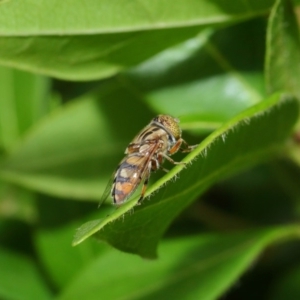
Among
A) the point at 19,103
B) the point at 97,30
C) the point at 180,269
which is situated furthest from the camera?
the point at 19,103

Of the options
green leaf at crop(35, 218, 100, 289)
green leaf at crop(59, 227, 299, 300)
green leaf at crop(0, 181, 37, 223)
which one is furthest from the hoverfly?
green leaf at crop(0, 181, 37, 223)

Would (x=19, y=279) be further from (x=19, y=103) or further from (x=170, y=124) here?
(x=170, y=124)

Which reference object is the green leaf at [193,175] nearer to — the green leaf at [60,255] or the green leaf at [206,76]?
the green leaf at [206,76]

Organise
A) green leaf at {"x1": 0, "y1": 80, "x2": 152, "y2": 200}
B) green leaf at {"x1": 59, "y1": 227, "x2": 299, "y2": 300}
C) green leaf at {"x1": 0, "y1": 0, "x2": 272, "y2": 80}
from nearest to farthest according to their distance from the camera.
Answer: green leaf at {"x1": 0, "y1": 0, "x2": 272, "y2": 80}
green leaf at {"x1": 59, "y1": 227, "x2": 299, "y2": 300}
green leaf at {"x1": 0, "y1": 80, "x2": 152, "y2": 200}

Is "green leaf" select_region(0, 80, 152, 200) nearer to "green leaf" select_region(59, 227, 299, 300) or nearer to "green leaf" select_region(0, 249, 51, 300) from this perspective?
"green leaf" select_region(59, 227, 299, 300)

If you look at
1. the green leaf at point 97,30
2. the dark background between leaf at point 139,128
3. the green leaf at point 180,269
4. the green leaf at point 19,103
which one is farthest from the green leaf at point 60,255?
the green leaf at point 97,30

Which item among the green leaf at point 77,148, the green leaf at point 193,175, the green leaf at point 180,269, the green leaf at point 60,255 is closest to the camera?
the green leaf at point 193,175

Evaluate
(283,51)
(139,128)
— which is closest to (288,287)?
(139,128)
